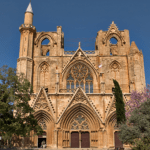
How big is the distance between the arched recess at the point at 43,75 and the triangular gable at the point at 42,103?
9.31ft

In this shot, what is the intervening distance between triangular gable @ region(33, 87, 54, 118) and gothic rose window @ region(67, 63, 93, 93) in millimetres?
4057

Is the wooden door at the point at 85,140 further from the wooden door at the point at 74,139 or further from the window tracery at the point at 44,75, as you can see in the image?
the window tracery at the point at 44,75

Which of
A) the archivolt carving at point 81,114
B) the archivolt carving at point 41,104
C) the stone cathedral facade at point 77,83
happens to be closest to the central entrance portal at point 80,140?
the stone cathedral facade at point 77,83

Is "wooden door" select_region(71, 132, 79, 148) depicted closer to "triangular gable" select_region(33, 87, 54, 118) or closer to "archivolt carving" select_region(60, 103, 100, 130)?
"archivolt carving" select_region(60, 103, 100, 130)

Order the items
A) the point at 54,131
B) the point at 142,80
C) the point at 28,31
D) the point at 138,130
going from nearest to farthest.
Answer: the point at 138,130 < the point at 54,131 < the point at 142,80 < the point at 28,31

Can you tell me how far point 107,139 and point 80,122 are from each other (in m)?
3.67

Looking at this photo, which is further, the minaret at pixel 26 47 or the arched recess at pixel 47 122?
the minaret at pixel 26 47

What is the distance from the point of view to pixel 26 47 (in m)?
28.9

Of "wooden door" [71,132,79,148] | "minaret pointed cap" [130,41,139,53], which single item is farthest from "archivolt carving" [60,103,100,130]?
"minaret pointed cap" [130,41,139,53]

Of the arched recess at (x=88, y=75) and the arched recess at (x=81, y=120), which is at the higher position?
the arched recess at (x=88, y=75)

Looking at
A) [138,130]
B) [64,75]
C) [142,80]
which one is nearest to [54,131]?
[64,75]

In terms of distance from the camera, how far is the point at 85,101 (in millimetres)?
25719

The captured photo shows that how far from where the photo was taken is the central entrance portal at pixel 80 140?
25378 mm

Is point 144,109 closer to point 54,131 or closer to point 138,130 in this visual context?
point 138,130
